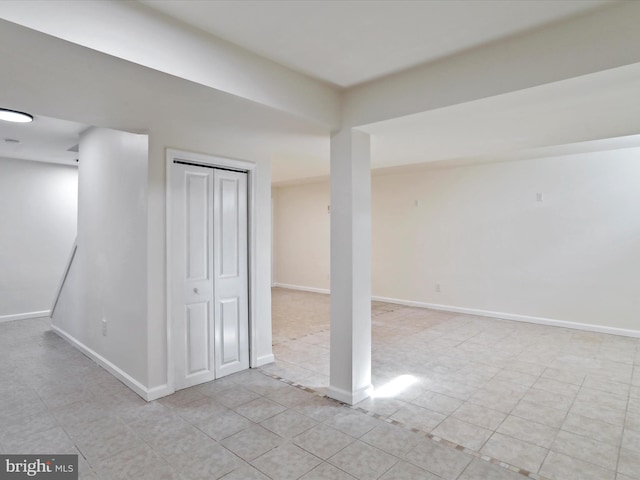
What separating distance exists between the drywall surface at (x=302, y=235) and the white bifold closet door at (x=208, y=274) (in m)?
4.59

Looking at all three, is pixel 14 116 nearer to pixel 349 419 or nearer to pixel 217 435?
pixel 217 435

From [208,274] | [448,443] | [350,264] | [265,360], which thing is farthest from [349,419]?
[208,274]

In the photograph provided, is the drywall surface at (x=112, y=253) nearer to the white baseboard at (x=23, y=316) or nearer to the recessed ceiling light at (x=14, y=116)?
the recessed ceiling light at (x=14, y=116)

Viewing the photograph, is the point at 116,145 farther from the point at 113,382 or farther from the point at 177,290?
the point at 113,382

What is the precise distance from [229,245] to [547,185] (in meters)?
4.68

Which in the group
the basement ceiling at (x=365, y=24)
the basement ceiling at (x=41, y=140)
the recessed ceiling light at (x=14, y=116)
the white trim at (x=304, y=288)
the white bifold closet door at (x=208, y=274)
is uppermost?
the basement ceiling at (x=41, y=140)

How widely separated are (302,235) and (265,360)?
5.14 metres

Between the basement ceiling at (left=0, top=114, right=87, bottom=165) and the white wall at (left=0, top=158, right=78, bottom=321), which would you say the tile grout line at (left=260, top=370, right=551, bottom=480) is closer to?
the basement ceiling at (left=0, top=114, right=87, bottom=165)

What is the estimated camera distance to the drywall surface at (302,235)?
8.36m

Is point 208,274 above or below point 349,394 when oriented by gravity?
above

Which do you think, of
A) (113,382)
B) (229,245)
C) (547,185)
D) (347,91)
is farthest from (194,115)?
(547,185)

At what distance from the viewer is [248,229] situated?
3756 mm

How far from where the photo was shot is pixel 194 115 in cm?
251

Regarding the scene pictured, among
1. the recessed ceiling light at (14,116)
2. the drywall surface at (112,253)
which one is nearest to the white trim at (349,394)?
the drywall surface at (112,253)
